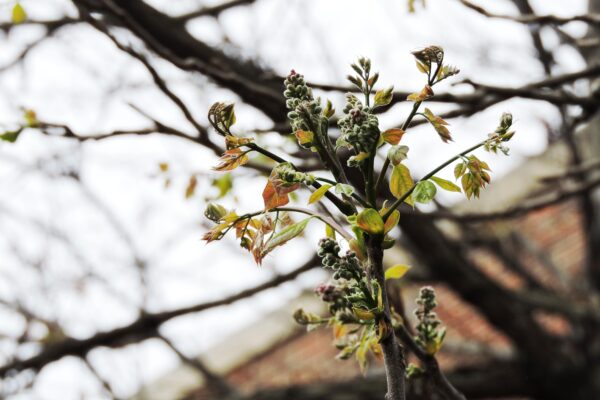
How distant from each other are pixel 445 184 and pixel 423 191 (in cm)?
5

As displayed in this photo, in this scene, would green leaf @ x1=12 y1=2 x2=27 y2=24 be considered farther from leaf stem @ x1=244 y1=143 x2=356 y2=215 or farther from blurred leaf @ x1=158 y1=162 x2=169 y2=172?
leaf stem @ x1=244 y1=143 x2=356 y2=215

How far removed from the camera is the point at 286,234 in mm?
817

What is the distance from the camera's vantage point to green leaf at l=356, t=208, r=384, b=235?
0.74 metres

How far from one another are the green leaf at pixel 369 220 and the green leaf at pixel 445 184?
12 centimetres

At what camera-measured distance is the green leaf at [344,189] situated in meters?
0.76

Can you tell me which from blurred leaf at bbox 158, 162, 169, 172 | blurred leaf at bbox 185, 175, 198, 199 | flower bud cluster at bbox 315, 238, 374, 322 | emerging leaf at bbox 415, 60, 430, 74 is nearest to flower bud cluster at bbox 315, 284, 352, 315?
flower bud cluster at bbox 315, 238, 374, 322

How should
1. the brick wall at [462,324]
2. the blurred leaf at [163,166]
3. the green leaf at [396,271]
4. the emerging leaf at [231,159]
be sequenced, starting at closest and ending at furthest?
1. the emerging leaf at [231,159]
2. the green leaf at [396,271]
3. the blurred leaf at [163,166]
4. the brick wall at [462,324]

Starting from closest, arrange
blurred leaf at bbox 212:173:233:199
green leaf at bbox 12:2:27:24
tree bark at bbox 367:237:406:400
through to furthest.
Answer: tree bark at bbox 367:237:406:400 < green leaf at bbox 12:2:27:24 < blurred leaf at bbox 212:173:233:199

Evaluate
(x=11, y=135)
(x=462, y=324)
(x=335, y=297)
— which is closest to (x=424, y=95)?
(x=335, y=297)

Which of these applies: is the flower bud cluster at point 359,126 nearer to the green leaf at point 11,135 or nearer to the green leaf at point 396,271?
the green leaf at point 396,271

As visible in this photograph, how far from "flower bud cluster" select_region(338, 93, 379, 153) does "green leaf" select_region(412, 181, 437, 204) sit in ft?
0.28

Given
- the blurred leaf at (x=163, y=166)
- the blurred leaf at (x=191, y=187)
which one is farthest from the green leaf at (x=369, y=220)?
the blurred leaf at (x=163, y=166)

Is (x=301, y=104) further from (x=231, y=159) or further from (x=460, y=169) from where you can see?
(x=460, y=169)

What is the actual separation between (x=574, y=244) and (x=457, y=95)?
346 cm
